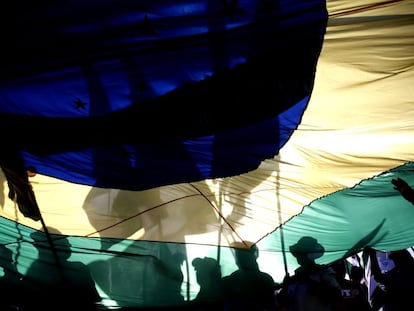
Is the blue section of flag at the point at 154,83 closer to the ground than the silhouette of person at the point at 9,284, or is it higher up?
higher up

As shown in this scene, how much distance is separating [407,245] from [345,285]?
533 mm

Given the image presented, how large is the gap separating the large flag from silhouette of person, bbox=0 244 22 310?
0.26ft

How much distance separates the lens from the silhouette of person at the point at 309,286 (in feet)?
9.04

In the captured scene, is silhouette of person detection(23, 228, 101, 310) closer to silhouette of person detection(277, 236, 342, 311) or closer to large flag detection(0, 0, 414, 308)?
large flag detection(0, 0, 414, 308)

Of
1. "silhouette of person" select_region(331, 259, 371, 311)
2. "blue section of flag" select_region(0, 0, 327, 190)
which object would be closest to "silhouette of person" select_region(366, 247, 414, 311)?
"silhouette of person" select_region(331, 259, 371, 311)

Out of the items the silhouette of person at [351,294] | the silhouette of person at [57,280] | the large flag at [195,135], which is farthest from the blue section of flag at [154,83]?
the silhouette of person at [351,294]

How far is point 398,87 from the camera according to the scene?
6.82 ft

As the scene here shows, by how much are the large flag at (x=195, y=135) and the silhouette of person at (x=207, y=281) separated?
0.05 metres

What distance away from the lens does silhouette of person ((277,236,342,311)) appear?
276 centimetres

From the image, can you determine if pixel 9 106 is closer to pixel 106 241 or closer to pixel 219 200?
pixel 106 241

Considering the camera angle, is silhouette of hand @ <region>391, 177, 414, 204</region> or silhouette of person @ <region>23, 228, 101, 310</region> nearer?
silhouette of hand @ <region>391, 177, 414, 204</region>

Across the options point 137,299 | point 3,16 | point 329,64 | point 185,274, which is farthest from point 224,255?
point 3,16

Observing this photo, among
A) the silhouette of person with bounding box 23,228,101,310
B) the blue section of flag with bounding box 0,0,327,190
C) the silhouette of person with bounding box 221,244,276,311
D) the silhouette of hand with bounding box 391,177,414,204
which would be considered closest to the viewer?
the blue section of flag with bounding box 0,0,327,190

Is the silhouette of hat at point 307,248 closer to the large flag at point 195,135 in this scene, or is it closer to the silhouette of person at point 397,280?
the large flag at point 195,135
